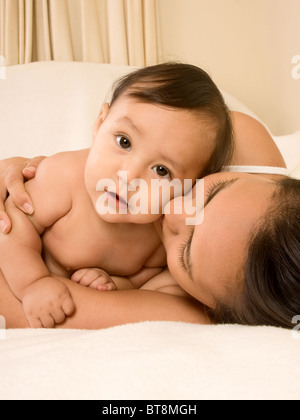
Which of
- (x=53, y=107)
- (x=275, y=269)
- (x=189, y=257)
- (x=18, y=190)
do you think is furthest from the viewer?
(x=53, y=107)

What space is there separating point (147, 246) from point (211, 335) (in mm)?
480

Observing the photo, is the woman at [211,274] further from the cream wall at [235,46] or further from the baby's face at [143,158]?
the cream wall at [235,46]

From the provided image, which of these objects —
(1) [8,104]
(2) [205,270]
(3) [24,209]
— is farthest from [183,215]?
(1) [8,104]

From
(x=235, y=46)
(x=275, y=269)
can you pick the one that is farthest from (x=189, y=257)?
(x=235, y=46)

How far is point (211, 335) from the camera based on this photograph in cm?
64

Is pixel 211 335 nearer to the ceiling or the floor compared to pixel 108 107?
nearer to the floor

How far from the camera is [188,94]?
966mm

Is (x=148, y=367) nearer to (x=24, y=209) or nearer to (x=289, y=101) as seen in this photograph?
(x=24, y=209)

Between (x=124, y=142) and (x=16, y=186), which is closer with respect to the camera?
(x=124, y=142)

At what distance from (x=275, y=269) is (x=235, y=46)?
6.53 feet

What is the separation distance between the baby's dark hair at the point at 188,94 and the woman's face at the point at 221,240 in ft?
0.63

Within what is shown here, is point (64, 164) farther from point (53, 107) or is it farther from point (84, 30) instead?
point (84, 30)

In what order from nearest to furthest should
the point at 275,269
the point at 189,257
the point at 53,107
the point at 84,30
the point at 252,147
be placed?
the point at 275,269 < the point at 189,257 < the point at 252,147 < the point at 53,107 < the point at 84,30

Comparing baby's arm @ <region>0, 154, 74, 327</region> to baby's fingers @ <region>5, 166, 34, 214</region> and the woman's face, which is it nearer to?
baby's fingers @ <region>5, 166, 34, 214</region>
